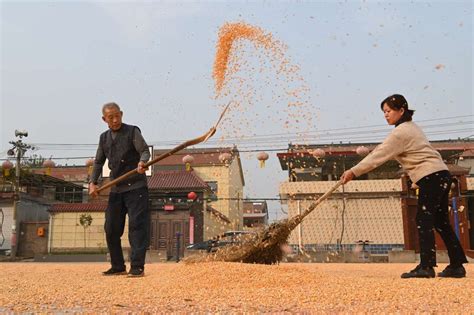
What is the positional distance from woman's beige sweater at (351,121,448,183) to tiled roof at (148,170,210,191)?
19625mm

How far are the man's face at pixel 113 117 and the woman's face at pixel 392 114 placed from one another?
2.56 m

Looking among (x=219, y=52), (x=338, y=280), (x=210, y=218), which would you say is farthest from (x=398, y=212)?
(x=338, y=280)

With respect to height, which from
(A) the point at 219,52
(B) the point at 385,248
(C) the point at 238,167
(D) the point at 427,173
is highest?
(C) the point at 238,167

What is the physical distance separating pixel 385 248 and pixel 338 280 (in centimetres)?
1556

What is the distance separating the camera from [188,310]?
200 cm

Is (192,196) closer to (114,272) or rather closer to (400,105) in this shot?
(114,272)

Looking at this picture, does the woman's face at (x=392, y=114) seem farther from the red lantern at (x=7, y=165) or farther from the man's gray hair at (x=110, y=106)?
the red lantern at (x=7, y=165)

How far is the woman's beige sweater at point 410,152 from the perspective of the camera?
3.66 metres

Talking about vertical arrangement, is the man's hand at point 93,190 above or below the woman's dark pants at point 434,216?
above

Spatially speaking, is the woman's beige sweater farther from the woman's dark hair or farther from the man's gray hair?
the man's gray hair

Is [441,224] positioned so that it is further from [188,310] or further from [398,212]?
[398,212]

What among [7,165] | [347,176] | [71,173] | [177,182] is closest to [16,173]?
[7,165]

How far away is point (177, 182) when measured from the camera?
2366 centimetres

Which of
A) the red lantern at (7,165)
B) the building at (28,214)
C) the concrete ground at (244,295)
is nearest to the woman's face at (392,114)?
the concrete ground at (244,295)
